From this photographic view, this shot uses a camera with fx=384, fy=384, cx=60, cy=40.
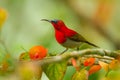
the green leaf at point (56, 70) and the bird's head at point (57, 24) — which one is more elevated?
the bird's head at point (57, 24)

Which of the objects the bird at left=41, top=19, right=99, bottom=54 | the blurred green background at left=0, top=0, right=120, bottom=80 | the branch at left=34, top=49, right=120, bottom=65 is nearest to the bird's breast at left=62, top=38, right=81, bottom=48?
the bird at left=41, top=19, right=99, bottom=54

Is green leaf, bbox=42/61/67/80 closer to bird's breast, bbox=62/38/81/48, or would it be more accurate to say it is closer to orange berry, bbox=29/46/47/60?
orange berry, bbox=29/46/47/60

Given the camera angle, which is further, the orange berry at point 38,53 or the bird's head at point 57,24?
the bird's head at point 57,24

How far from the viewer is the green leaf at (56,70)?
19.5 inches

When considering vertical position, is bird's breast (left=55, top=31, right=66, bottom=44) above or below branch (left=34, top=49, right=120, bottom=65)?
below

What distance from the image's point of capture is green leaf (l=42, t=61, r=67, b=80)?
50 cm

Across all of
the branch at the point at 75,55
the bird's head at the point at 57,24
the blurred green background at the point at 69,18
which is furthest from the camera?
the blurred green background at the point at 69,18

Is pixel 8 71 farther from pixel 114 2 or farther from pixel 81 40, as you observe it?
pixel 114 2

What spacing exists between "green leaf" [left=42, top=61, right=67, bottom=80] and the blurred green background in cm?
79

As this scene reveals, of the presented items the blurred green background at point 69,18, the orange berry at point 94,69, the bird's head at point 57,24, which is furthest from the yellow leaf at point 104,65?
the blurred green background at point 69,18

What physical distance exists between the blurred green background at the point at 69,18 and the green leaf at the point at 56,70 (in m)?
0.79

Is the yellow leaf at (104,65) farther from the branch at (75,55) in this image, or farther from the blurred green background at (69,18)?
the blurred green background at (69,18)

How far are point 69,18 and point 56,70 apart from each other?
0.95 meters

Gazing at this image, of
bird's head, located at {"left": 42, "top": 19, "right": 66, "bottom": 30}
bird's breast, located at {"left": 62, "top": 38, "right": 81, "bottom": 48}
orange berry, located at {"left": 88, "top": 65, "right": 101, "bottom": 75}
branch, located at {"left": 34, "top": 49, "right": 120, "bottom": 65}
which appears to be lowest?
bird's breast, located at {"left": 62, "top": 38, "right": 81, "bottom": 48}
